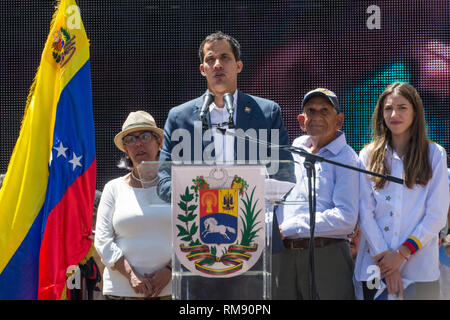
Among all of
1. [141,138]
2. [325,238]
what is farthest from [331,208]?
[141,138]

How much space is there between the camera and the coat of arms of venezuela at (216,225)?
2783mm

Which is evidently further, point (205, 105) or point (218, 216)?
point (205, 105)

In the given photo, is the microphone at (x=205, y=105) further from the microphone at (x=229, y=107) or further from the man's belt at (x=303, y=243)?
the man's belt at (x=303, y=243)

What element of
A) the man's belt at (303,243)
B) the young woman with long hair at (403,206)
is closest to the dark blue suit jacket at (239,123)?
the man's belt at (303,243)

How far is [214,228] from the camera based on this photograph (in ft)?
9.13

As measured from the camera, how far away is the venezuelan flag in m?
4.03

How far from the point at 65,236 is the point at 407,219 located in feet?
6.19

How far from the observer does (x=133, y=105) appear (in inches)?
233

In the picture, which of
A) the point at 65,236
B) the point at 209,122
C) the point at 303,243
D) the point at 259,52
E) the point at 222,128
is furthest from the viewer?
the point at 259,52

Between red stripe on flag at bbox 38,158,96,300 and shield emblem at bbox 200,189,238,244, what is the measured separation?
1509mm

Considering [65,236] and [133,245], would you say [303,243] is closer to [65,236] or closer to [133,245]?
[133,245]

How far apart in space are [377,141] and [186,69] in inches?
95.5

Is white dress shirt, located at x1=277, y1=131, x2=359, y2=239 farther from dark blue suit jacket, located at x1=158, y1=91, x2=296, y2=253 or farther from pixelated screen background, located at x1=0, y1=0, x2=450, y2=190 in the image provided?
pixelated screen background, located at x1=0, y1=0, x2=450, y2=190

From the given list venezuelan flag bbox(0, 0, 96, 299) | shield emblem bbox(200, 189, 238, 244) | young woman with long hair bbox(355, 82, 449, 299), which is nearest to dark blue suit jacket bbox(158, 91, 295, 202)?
young woman with long hair bbox(355, 82, 449, 299)
